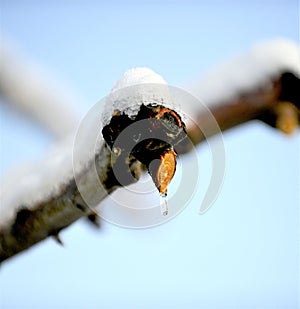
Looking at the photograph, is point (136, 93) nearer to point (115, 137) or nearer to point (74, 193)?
point (115, 137)

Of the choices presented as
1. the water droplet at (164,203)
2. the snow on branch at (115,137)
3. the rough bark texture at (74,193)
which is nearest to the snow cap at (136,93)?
the snow on branch at (115,137)

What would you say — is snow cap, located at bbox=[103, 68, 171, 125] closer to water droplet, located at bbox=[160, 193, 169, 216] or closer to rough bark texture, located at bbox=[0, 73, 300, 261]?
water droplet, located at bbox=[160, 193, 169, 216]

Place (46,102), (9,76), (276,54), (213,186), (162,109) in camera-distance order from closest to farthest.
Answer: (162,109) → (213,186) → (276,54) → (9,76) → (46,102)

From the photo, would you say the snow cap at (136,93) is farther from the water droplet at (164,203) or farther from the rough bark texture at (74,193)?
the rough bark texture at (74,193)

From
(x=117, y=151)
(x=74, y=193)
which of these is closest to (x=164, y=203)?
(x=117, y=151)

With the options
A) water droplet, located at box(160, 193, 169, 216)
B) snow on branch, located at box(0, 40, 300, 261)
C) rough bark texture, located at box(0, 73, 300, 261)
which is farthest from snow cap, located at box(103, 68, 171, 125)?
rough bark texture, located at box(0, 73, 300, 261)

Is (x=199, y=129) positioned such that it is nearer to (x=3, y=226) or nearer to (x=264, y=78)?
(x=264, y=78)

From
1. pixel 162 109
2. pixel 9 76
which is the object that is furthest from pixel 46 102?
pixel 162 109

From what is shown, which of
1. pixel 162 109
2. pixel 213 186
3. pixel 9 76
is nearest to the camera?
pixel 162 109
